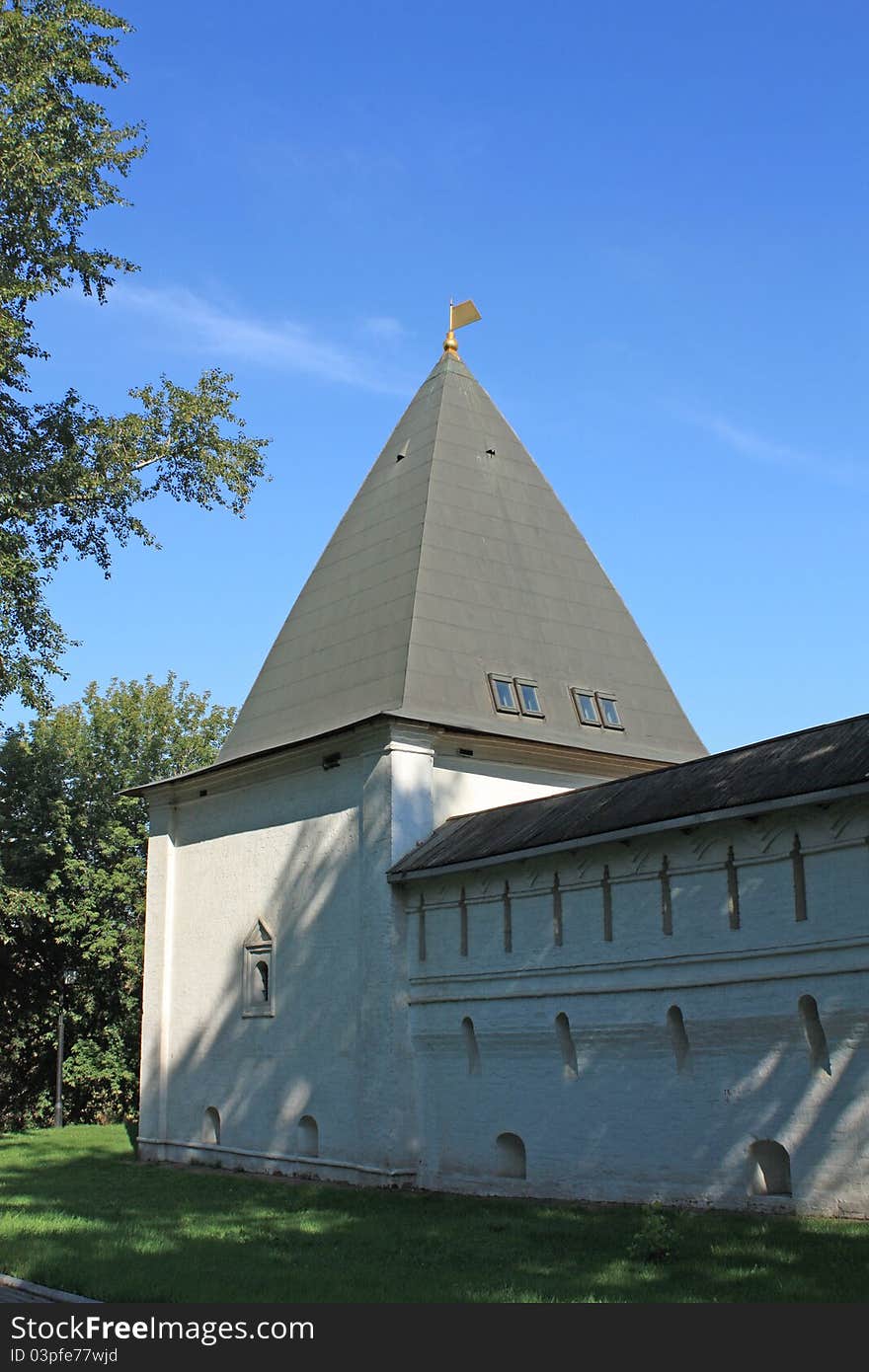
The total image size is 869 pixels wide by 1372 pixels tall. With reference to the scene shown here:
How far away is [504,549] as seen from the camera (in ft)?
79.3

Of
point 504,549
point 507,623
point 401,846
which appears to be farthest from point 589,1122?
point 504,549

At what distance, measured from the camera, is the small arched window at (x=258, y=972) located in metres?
21.7

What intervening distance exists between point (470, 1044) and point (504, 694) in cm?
629

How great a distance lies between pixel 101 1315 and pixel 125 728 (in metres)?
31.9

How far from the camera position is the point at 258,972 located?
2209cm

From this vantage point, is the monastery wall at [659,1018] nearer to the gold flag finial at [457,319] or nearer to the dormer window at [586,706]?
the dormer window at [586,706]

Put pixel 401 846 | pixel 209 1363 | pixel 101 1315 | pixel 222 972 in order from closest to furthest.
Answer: pixel 209 1363 < pixel 101 1315 < pixel 401 846 < pixel 222 972

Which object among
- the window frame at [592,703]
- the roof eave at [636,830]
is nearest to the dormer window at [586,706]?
the window frame at [592,703]

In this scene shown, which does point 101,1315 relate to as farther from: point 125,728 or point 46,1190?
point 125,728

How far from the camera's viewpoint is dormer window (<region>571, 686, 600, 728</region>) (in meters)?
22.8

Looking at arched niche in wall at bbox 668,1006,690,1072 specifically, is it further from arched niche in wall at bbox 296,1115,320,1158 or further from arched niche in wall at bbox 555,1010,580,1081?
arched niche in wall at bbox 296,1115,320,1158

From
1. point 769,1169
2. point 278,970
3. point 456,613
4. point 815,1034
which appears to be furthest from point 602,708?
point 769,1169

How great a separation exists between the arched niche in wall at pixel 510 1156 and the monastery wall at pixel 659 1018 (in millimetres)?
25

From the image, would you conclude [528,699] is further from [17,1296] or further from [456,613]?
[17,1296]
